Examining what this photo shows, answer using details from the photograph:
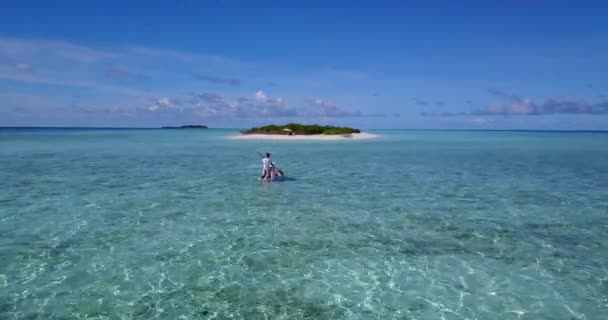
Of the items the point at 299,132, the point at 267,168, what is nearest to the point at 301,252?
the point at 267,168

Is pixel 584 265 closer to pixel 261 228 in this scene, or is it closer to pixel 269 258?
pixel 269 258

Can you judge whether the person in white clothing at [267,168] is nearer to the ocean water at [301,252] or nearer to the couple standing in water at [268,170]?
the couple standing in water at [268,170]

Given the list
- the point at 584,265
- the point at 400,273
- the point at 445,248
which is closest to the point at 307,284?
the point at 400,273

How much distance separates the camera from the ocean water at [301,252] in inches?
479

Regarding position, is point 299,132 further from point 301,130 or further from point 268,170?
point 268,170

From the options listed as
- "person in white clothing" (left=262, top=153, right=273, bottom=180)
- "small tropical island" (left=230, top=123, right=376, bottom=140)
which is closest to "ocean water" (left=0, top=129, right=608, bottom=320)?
"person in white clothing" (left=262, top=153, right=273, bottom=180)

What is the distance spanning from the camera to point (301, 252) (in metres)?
16.5

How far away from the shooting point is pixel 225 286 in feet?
43.7

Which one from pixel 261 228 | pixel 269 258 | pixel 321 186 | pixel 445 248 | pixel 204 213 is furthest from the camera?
pixel 321 186

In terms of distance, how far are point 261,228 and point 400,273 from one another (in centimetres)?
740

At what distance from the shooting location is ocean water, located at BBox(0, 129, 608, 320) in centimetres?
1216

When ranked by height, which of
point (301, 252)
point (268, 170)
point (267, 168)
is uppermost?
point (267, 168)

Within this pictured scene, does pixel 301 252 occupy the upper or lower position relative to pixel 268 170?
lower

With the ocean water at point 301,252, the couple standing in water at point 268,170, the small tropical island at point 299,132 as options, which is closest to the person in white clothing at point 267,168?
the couple standing in water at point 268,170
